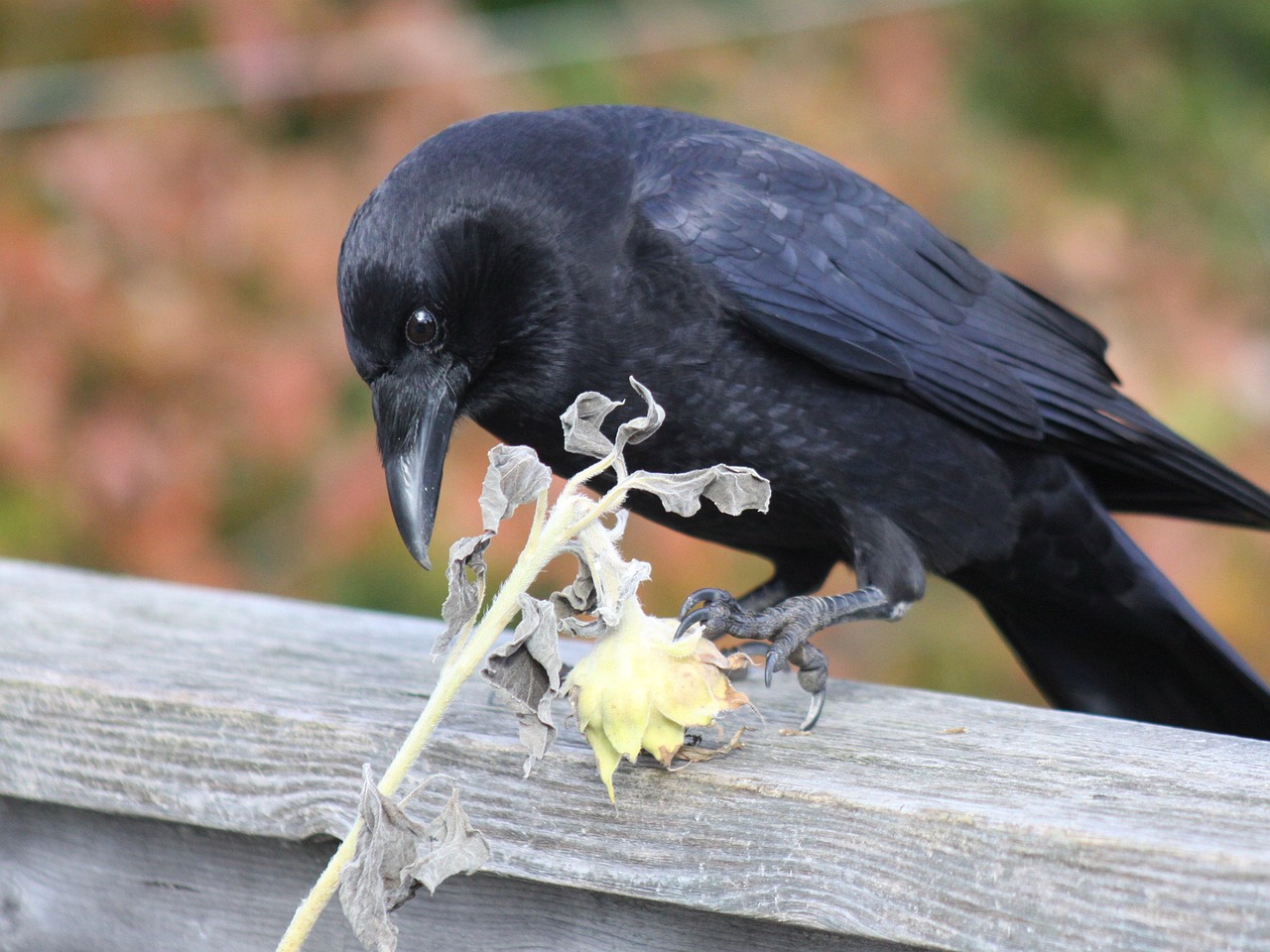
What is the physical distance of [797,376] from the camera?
83.3 inches

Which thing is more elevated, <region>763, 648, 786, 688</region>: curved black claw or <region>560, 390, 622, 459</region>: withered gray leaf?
→ <region>560, 390, 622, 459</region>: withered gray leaf

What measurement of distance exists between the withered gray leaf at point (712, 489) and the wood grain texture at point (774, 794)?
0.25 m

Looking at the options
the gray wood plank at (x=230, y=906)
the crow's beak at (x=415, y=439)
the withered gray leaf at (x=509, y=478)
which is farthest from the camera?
the crow's beak at (x=415, y=439)

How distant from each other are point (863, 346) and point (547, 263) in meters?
0.49

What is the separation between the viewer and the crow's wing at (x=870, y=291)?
82.4 inches

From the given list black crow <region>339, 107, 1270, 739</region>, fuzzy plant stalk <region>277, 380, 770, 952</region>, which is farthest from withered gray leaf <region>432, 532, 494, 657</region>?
black crow <region>339, 107, 1270, 739</region>

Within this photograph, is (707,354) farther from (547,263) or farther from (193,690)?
(193,690)

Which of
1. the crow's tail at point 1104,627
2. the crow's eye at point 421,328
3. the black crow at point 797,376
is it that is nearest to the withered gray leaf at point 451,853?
the black crow at point 797,376

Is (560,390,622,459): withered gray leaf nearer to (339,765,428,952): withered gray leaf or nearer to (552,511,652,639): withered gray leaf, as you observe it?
(552,511,652,639): withered gray leaf

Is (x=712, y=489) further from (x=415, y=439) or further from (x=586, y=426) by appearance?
(x=415, y=439)

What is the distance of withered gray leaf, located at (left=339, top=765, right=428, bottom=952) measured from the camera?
3.32 ft

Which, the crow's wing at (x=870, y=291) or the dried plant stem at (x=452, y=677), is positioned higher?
the crow's wing at (x=870, y=291)

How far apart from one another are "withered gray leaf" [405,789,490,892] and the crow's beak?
0.80 metres

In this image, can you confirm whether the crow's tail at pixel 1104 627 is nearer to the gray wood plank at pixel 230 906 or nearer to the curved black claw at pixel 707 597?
the curved black claw at pixel 707 597
